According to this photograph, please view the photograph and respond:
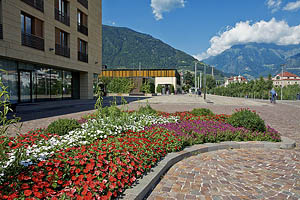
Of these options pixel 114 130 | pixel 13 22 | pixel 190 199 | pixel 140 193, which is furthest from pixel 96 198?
pixel 13 22

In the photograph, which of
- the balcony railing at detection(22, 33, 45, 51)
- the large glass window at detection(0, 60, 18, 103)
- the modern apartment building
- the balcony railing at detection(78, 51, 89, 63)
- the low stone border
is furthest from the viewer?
the balcony railing at detection(78, 51, 89, 63)

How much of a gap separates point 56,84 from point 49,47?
5605mm

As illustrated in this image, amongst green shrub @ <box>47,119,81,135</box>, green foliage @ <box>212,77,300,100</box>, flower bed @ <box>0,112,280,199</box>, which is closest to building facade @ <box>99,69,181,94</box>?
green foliage @ <box>212,77,300,100</box>

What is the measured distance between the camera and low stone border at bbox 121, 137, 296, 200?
3.09 metres

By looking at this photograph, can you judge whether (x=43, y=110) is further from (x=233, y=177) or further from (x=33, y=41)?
(x=233, y=177)

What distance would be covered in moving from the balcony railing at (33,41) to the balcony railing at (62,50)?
2182 millimetres

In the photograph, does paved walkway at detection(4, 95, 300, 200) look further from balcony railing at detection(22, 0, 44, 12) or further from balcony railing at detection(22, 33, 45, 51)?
balcony railing at detection(22, 0, 44, 12)

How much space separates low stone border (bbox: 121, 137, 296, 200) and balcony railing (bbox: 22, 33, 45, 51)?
1629 centimetres

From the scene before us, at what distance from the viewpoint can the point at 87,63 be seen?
86.1 feet

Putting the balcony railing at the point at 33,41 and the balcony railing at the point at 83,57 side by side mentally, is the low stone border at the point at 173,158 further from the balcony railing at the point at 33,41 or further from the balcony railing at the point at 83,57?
the balcony railing at the point at 83,57

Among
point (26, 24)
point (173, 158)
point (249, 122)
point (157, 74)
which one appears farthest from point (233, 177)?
point (157, 74)

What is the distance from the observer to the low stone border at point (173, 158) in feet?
10.1

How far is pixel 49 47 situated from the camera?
61.4 feet

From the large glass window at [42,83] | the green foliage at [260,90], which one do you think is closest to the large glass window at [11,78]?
the large glass window at [42,83]
